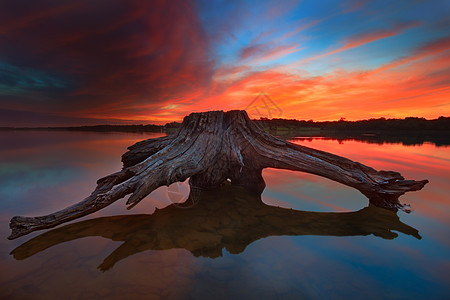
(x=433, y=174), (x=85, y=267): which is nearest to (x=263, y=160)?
(x=85, y=267)

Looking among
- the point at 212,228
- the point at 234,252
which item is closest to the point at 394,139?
the point at 212,228

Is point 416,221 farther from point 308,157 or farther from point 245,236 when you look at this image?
point 245,236

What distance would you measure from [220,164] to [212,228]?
6.58 feet

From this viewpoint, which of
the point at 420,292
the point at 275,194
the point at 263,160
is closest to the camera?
the point at 420,292

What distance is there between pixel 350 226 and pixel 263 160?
2.24 m

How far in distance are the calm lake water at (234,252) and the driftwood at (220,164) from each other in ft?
1.73

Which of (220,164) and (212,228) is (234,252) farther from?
(220,164)

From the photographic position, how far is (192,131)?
5.20 m

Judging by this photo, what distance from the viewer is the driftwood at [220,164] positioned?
3369 mm

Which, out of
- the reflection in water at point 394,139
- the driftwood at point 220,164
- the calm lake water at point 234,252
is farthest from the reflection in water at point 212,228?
the reflection in water at point 394,139

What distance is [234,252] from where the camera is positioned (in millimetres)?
2682

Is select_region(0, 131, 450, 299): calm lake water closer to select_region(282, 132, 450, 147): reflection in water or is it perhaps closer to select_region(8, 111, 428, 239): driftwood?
select_region(8, 111, 428, 239): driftwood

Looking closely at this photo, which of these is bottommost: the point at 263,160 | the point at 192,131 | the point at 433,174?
the point at 433,174

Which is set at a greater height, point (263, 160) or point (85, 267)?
point (263, 160)
